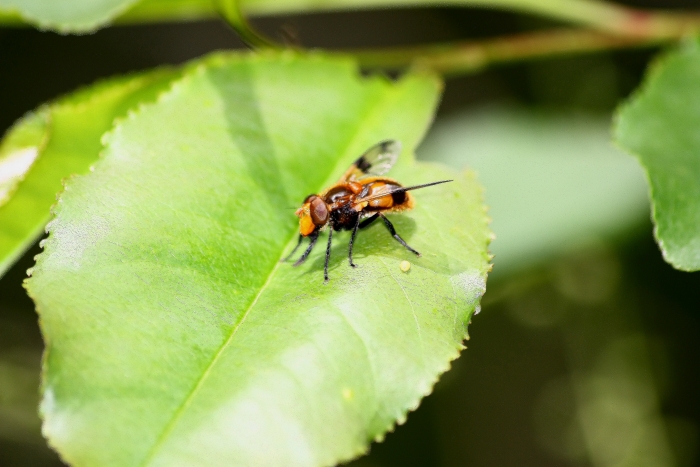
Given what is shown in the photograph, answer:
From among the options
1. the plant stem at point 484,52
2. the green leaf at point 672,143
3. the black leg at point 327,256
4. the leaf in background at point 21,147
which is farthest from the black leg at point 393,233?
the leaf in background at point 21,147

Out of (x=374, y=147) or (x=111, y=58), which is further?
(x=111, y=58)

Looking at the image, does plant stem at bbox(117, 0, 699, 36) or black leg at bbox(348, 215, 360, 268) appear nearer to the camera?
black leg at bbox(348, 215, 360, 268)

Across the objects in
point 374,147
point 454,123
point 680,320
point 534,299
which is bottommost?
point 534,299

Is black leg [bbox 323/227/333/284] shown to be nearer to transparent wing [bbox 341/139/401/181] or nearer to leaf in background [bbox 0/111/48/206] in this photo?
transparent wing [bbox 341/139/401/181]

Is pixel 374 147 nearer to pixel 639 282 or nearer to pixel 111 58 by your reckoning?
pixel 639 282

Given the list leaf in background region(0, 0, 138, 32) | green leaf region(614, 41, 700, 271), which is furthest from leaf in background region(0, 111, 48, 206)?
green leaf region(614, 41, 700, 271)

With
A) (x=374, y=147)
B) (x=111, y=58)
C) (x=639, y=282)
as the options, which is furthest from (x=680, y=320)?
(x=111, y=58)

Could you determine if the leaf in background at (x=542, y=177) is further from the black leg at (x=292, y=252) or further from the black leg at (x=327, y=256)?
the black leg at (x=292, y=252)
